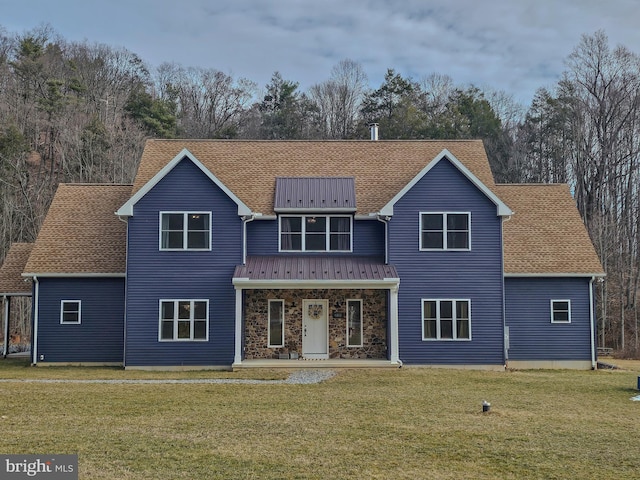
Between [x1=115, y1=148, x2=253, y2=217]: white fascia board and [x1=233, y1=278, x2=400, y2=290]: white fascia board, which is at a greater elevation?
[x1=115, y1=148, x2=253, y2=217]: white fascia board

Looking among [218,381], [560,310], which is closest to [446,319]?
[560,310]

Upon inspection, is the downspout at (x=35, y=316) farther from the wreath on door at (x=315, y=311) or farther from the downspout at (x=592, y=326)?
the downspout at (x=592, y=326)

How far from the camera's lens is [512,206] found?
86.0 ft

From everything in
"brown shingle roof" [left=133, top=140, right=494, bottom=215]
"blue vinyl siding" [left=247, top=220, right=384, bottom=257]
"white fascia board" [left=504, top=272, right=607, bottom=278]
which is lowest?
"white fascia board" [left=504, top=272, right=607, bottom=278]

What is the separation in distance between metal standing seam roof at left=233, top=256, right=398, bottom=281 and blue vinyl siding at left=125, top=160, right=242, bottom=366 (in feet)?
2.59

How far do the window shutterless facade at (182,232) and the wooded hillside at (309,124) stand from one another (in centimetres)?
2114

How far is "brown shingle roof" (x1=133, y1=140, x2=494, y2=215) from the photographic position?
24234mm

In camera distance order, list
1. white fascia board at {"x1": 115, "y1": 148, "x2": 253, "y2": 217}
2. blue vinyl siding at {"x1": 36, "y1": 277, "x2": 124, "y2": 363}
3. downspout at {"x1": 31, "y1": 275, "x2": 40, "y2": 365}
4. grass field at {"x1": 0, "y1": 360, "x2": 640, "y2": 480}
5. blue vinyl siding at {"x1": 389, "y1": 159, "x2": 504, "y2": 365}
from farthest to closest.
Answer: blue vinyl siding at {"x1": 36, "y1": 277, "x2": 124, "y2": 363} < downspout at {"x1": 31, "y1": 275, "x2": 40, "y2": 365} < blue vinyl siding at {"x1": 389, "y1": 159, "x2": 504, "y2": 365} < white fascia board at {"x1": 115, "y1": 148, "x2": 253, "y2": 217} < grass field at {"x1": 0, "y1": 360, "x2": 640, "y2": 480}

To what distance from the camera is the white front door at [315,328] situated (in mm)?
22844

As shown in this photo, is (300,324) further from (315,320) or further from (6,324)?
(6,324)

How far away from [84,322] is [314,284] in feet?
28.1

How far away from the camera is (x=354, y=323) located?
75.6ft

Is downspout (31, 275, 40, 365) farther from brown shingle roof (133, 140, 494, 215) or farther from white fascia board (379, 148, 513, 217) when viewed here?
white fascia board (379, 148, 513, 217)

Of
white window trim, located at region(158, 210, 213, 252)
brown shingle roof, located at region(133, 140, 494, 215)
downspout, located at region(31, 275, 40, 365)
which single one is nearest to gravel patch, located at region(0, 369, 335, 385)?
downspout, located at region(31, 275, 40, 365)
